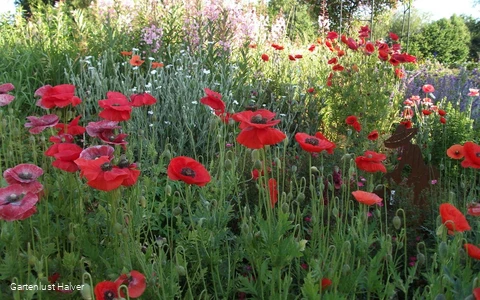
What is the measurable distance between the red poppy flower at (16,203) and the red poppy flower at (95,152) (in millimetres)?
180

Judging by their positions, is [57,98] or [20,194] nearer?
[20,194]

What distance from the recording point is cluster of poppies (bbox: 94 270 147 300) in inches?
44.2

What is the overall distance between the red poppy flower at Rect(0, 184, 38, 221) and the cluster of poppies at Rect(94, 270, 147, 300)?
274mm

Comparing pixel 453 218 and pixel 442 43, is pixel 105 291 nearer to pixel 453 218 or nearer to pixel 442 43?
pixel 453 218

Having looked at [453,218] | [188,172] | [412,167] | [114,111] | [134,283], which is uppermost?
[114,111]

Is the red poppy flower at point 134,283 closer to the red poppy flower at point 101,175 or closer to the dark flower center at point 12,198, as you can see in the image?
the red poppy flower at point 101,175

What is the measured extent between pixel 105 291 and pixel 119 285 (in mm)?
35

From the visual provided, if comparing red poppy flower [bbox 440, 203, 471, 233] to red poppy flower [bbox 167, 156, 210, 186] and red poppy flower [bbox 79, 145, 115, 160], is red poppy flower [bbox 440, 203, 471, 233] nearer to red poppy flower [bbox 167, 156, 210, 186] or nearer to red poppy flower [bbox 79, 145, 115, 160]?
red poppy flower [bbox 167, 156, 210, 186]

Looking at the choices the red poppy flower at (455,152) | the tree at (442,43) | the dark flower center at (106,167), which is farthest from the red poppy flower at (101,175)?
the tree at (442,43)

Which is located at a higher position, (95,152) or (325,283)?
(95,152)

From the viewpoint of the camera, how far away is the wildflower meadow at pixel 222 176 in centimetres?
138


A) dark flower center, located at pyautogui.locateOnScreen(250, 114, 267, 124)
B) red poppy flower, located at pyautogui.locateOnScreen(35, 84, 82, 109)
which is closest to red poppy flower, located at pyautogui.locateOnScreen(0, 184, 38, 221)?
red poppy flower, located at pyautogui.locateOnScreen(35, 84, 82, 109)

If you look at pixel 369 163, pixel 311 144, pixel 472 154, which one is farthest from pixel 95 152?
pixel 472 154

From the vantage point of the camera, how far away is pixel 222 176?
184 centimetres
